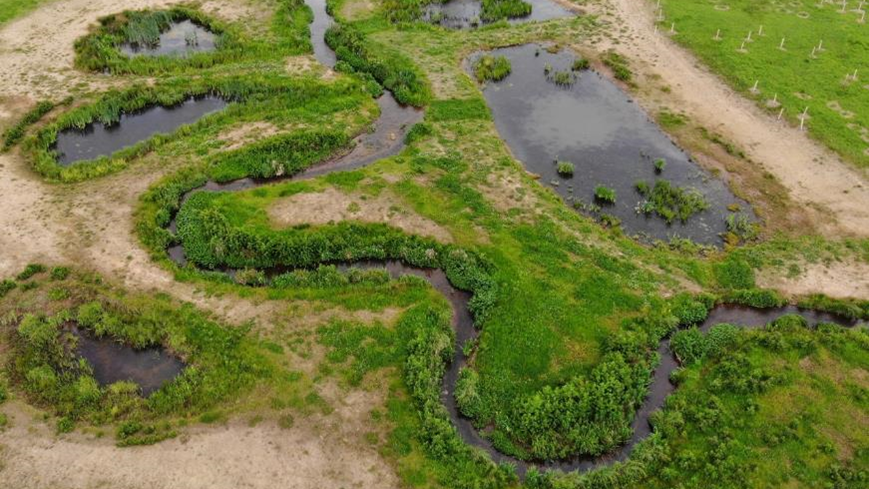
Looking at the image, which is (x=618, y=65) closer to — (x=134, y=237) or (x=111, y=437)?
(x=134, y=237)

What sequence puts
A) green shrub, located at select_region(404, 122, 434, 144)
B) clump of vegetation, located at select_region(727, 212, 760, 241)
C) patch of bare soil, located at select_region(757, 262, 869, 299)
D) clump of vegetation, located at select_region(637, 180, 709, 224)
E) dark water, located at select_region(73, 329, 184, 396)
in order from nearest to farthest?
dark water, located at select_region(73, 329, 184, 396), patch of bare soil, located at select_region(757, 262, 869, 299), clump of vegetation, located at select_region(727, 212, 760, 241), clump of vegetation, located at select_region(637, 180, 709, 224), green shrub, located at select_region(404, 122, 434, 144)

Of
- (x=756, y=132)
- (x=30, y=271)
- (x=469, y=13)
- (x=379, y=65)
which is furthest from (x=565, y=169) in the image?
(x=30, y=271)

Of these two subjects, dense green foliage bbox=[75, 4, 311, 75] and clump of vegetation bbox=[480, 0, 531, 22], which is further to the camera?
clump of vegetation bbox=[480, 0, 531, 22]

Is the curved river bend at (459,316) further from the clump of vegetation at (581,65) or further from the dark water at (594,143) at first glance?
the clump of vegetation at (581,65)

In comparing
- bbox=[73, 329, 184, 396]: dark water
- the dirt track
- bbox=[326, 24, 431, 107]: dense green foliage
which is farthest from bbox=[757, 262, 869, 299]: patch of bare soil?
bbox=[73, 329, 184, 396]: dark water

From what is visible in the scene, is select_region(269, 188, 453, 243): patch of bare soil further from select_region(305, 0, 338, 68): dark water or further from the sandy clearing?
the sandy clearing

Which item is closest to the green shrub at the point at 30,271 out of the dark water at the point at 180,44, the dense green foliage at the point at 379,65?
the dense green foliage at the point at 379,65
